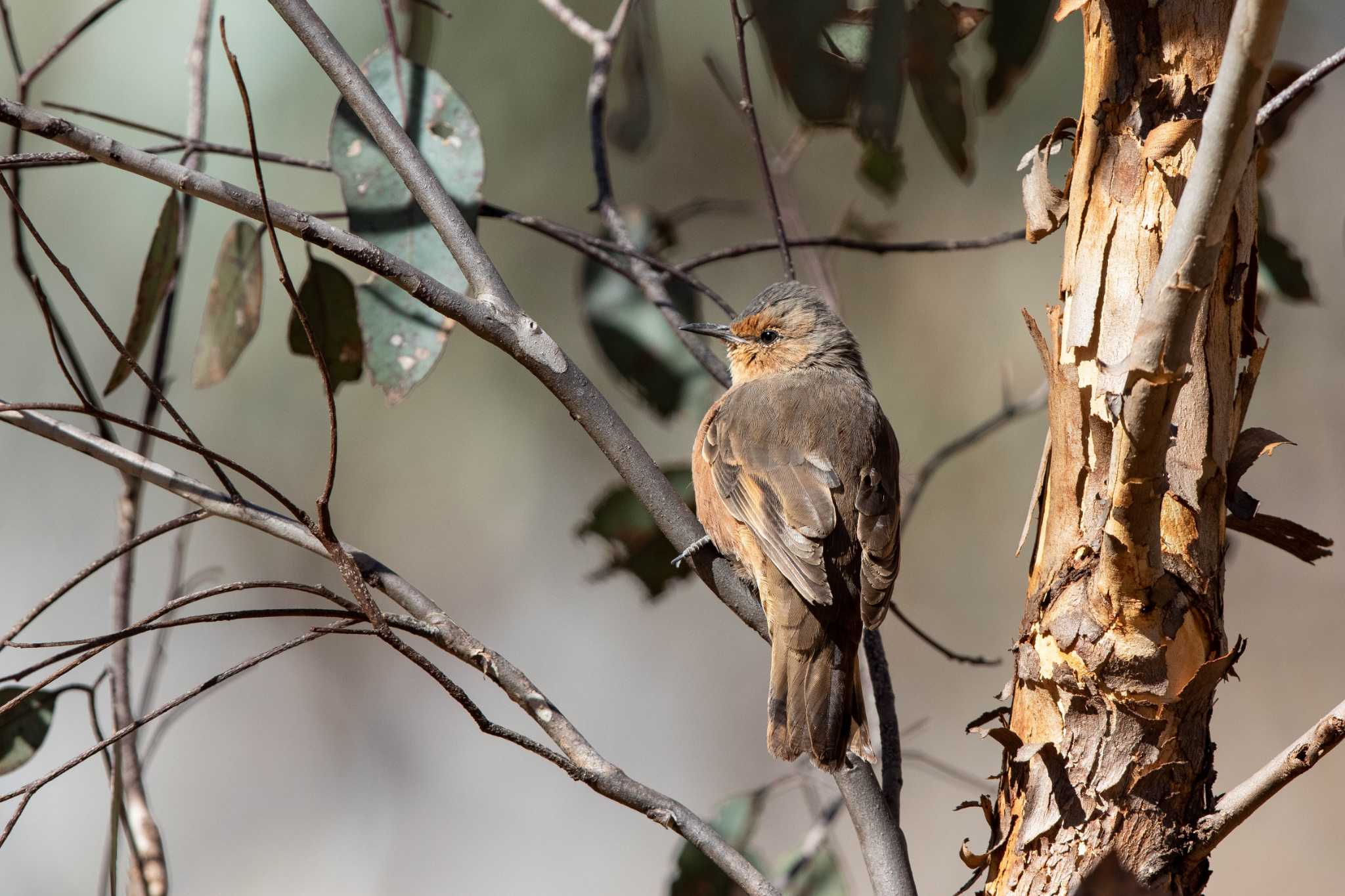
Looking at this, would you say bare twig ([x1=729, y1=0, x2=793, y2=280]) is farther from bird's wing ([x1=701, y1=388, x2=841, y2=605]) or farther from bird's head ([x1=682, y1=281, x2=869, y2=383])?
bird's head ([x1=682, y1=281, x2=869, y2=383])

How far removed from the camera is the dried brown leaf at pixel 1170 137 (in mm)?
1728

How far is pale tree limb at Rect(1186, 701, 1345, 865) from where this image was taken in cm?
145

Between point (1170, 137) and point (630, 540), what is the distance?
1.73m

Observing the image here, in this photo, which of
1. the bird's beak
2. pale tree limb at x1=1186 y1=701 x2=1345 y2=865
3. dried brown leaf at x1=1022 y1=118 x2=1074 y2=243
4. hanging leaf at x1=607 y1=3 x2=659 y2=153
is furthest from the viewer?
the bird's beak

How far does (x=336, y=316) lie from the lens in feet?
8.96

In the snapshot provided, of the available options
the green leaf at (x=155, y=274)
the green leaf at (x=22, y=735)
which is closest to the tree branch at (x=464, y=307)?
the green leaf at (x=155, y=274)

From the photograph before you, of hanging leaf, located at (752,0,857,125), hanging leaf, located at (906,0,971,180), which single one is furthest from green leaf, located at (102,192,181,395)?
hanging leaf, located at (906,0,971,180)

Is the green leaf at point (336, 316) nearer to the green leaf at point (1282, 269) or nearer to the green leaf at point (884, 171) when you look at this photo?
the green leaf at point (884, 171)

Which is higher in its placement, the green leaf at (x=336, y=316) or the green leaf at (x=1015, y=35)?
the green leaf at (x=1015, y=35)

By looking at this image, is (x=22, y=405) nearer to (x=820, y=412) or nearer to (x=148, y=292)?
(x=148, y=292)

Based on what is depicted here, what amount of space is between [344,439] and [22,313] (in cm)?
205

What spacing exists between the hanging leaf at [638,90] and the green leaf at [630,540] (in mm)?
1006

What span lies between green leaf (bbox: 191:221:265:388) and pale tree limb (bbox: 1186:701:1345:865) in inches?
90.1

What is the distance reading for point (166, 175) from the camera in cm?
161
